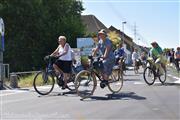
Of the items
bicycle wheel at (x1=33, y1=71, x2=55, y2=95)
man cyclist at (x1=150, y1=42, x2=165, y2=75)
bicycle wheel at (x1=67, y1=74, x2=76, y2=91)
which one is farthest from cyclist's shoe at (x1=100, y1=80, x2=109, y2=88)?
man cyclist at (x1=150, y1=42, x2=165, y2=75)

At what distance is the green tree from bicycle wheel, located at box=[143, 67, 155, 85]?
34573mm

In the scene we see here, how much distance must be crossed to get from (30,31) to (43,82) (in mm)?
41086

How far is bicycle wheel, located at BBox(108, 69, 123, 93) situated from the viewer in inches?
540

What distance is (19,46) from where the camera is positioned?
52.1 meters

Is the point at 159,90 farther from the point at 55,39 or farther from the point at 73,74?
the point at 55,39

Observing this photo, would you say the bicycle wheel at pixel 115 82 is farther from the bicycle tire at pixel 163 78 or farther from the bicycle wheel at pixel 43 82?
the bicycle tire at pixel 163 78

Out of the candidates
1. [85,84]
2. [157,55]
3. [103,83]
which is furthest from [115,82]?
[157,55]

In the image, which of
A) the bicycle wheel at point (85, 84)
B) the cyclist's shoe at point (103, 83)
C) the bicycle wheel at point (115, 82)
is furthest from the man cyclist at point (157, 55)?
the bicycle wheel at point (85, 84)

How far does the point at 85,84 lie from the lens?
41.9 feet

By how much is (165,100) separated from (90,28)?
305 ft

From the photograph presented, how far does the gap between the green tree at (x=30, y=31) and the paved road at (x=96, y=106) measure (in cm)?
3821

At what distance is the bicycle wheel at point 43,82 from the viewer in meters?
13.6

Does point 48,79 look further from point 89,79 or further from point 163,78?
point 163,78

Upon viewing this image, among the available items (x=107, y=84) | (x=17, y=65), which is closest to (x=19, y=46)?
A: (x=17, y=65)
